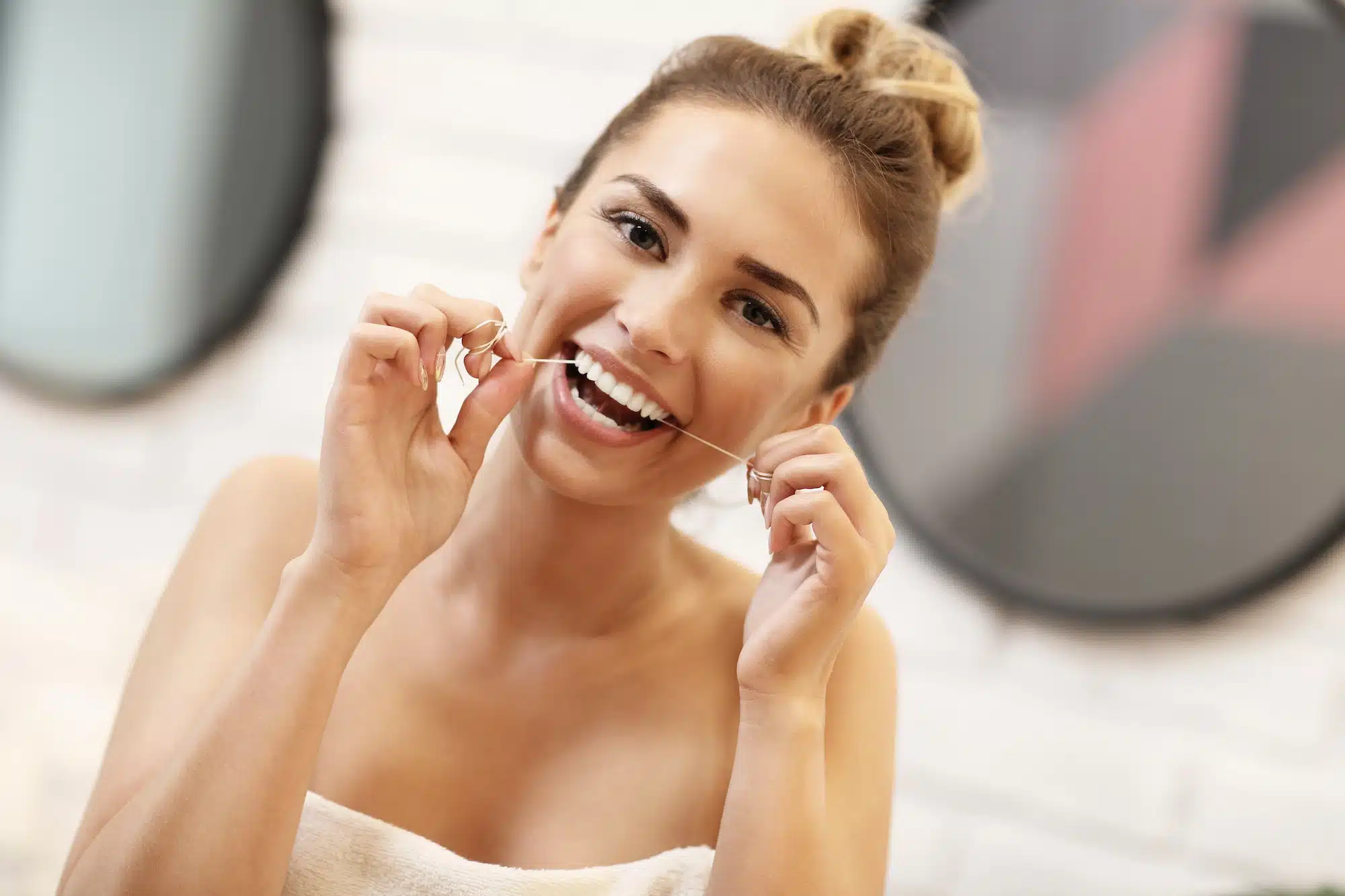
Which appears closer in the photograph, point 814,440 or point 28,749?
point 814,440

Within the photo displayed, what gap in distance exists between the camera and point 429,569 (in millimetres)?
1100

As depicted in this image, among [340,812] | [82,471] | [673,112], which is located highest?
[673,112]

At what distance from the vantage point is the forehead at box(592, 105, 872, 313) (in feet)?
3.01

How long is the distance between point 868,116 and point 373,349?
0.45m

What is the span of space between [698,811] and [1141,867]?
0.65m

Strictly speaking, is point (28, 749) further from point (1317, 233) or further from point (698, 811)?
point (1317, 233)

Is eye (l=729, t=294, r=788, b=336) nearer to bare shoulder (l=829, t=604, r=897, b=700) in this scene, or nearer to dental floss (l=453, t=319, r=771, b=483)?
dental floss (l=453, t=319, r=771, b=483)

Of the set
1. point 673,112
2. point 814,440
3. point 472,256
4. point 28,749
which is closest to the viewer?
point 814,440

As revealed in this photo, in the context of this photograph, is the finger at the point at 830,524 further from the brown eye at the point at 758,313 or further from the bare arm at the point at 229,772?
the bare arm at the point at 229,772

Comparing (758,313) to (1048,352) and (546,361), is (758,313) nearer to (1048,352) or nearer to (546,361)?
(546,361)

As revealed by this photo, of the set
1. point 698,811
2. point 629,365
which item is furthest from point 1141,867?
point 629,365

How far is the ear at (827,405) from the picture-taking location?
108 centimetres

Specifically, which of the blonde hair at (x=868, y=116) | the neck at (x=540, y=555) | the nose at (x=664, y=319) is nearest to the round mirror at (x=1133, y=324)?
the blonde hair at (x=868, y=116)

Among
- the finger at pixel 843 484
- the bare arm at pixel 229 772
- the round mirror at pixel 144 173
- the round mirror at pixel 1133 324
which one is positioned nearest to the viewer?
the bare arm at pixel 229 772
